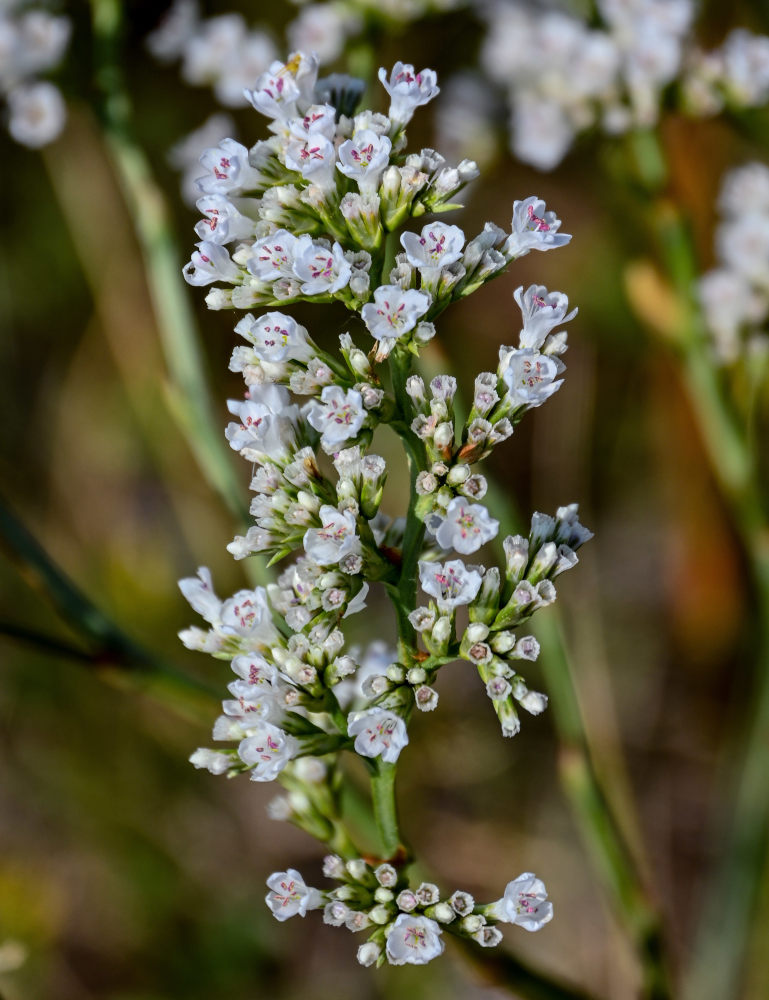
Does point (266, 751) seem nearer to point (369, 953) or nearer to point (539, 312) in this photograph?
point (369, 953)

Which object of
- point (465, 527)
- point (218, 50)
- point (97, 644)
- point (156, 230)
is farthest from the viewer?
point (218, 50)

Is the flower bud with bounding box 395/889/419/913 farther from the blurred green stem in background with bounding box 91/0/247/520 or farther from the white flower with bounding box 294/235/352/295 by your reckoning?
the blurred green stem in background with bounding box 91/0/247/520

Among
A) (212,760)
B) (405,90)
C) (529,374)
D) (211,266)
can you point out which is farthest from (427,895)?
(405,90)

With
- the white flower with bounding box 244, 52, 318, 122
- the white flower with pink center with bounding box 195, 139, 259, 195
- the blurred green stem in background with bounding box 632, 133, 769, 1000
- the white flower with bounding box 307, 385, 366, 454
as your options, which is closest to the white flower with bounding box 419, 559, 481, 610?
the white flower with bounding box 307, 385, 366, 454

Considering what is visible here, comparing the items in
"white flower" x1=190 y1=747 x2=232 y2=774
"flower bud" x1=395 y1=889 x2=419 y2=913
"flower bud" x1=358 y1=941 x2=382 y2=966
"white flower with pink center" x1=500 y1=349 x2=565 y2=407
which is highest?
"white flower with pink center" x1=500 y1=349 x2=565 y2=407

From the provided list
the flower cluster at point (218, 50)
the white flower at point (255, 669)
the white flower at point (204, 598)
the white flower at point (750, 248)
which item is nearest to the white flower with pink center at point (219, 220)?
the white flower at point (204, 598)

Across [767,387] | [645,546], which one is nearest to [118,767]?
[645,546]

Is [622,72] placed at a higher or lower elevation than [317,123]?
lower

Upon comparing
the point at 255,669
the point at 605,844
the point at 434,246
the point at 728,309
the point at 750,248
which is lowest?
the point at 605,844
